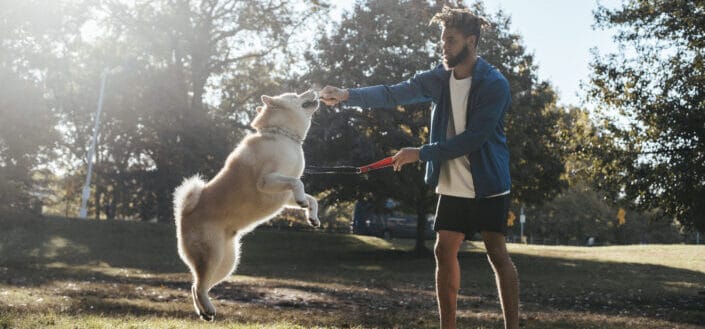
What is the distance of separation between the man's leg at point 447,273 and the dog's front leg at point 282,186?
1.35 metres

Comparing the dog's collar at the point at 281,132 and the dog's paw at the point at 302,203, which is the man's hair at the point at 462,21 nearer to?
the dog's collar at the point at 281,132

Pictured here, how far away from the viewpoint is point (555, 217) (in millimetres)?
60031

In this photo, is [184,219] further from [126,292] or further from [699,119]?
[699,119]

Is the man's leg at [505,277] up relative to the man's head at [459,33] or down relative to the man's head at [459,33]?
down

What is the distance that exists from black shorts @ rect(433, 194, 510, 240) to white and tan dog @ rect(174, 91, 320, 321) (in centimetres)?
115

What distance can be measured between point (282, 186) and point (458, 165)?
1.53 meters

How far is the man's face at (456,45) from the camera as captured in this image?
4887mm

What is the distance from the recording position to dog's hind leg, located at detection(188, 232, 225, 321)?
167 inches

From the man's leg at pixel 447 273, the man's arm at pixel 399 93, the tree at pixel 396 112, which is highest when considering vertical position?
the tree at pixel 396 112

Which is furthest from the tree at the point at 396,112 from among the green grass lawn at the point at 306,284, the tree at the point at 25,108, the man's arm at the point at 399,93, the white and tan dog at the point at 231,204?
the white and tan dog at the point at 231,204

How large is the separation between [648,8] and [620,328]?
10887 mm

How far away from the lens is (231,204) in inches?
170

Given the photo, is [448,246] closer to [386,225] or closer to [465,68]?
[465,68]

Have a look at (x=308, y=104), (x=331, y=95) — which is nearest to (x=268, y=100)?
(x=308, y=104)
